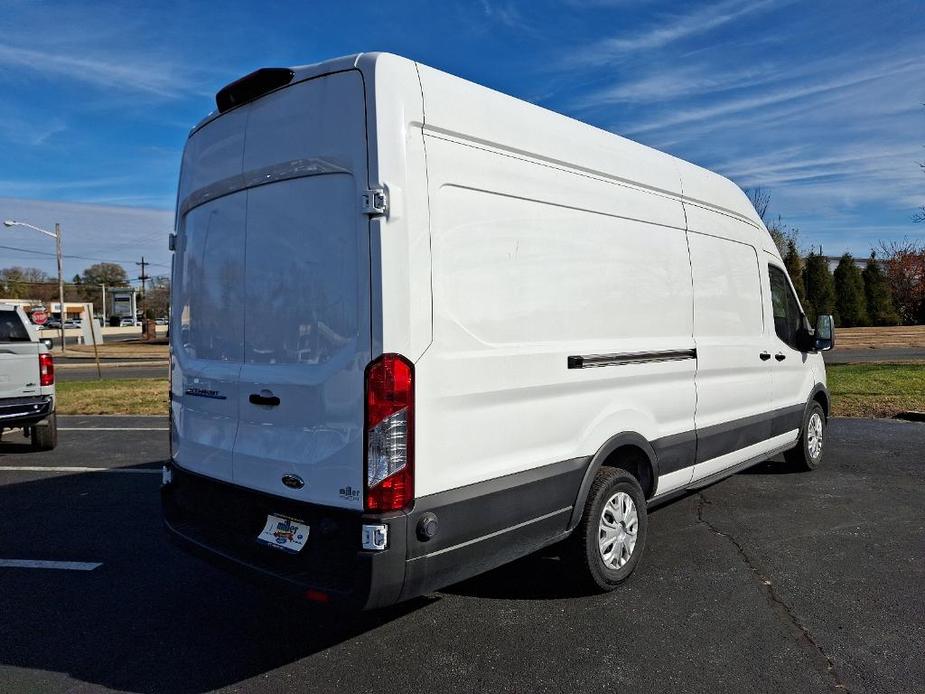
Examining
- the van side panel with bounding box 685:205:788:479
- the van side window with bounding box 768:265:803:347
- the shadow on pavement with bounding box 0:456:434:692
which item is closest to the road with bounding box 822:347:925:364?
the van side window with bounding box 768:265:803:347

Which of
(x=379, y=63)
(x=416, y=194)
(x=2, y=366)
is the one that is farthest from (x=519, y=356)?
(x=2, y=366)

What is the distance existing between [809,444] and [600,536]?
157 inches

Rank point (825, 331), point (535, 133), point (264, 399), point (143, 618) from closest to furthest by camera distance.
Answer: point (264, 399) → point (535, 133) → point (143, 618) → point (825, 331)

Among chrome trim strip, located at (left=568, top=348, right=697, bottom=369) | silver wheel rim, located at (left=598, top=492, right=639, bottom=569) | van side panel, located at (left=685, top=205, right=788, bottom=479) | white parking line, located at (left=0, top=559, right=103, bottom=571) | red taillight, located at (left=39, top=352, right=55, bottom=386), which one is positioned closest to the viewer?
chrome trim strip, located at (left=568, top=348, right=697, bottom=369)

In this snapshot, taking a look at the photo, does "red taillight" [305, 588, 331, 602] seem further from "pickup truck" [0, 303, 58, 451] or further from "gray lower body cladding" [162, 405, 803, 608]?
→ "pickup truck" [0, 303, 58, 451]

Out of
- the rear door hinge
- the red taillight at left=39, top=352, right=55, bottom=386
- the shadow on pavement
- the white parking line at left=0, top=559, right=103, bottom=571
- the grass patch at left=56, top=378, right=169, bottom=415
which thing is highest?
the rear door hinge

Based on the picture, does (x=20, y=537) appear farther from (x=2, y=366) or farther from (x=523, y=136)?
(x=523, y=136)

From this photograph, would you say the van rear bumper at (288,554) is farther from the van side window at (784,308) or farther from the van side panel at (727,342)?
the van side window at (784,308)

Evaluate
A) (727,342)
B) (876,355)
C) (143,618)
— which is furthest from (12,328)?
(876,355)

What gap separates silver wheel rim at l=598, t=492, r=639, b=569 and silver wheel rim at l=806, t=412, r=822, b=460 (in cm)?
352

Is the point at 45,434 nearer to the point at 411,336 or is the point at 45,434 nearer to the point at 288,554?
the point at 288,554

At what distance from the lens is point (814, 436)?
7059 mm

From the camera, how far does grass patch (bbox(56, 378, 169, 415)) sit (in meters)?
12.7

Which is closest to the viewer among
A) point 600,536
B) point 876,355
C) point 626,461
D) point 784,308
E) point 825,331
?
point 600,536
